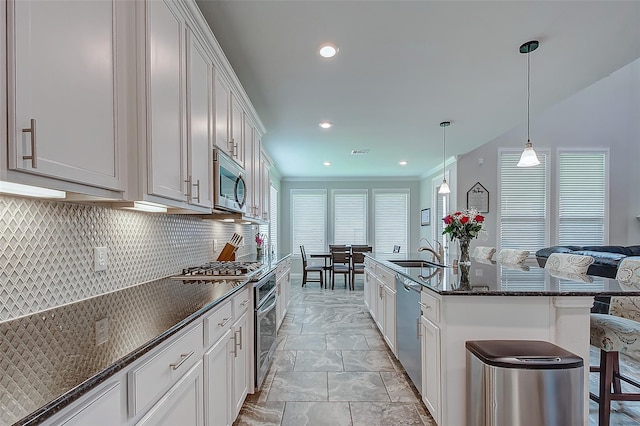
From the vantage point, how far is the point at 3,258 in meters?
1.04

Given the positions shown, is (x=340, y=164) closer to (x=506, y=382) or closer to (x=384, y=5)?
(x=384, y=5)

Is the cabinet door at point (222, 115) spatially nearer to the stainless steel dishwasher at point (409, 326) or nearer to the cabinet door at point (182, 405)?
the cabinet door at point (182, 405)

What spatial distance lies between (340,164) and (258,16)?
15.1 feet

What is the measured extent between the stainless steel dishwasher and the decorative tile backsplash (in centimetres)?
172

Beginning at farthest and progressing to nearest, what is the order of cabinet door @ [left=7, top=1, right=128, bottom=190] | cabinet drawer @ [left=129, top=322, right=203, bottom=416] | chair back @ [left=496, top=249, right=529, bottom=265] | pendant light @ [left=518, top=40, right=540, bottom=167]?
chair back @ [left=496, top=249, right=529, bottom=265], pendant light @ [left=518, top=40, right=540, bottom=167], cabinet drawer @ [left=129, top=322, right=203, bottom=416], cabinet door @ [left=7, top=1, right=128, bottom=190]

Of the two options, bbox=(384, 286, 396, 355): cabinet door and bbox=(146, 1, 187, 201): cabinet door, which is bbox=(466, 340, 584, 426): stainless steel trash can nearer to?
bbox=(384, 286, 396, 355): cabinet door

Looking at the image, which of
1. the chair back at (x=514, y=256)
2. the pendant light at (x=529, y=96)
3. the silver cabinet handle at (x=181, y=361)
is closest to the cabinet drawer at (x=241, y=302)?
the silver cabinet handle at (x=181, y=361)

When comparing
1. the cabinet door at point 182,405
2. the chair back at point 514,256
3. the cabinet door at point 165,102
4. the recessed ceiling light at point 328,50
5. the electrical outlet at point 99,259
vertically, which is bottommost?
the cabinet door at point 182,405

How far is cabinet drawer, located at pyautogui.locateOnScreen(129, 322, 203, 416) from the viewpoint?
0.91 m

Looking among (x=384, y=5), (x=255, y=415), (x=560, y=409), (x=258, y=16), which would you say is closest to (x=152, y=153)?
(x=258, y=16)

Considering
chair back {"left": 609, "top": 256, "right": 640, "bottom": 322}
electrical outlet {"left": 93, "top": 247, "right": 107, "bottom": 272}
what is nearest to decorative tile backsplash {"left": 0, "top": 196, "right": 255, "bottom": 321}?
electrical outlet {"left": 93, "top": 247, "right": 107, "bottom": 272}

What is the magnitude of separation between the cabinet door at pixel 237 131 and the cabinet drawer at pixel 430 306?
5.75 feet

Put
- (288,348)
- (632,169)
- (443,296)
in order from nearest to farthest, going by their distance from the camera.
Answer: (443,296)
(288,348)
(632,169)

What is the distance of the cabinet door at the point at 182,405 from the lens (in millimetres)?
1019
